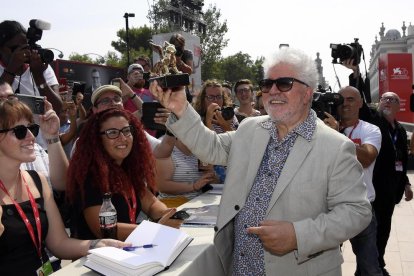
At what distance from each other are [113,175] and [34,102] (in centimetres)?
74

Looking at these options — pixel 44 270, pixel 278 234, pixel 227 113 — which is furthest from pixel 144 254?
pixel 227 113

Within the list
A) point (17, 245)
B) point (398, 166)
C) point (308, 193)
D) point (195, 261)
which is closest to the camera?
point (308, 193)

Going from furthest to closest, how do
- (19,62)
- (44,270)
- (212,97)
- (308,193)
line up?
1. (212,97)
2. (19,62)
3. (44,270)
4. (308,193)

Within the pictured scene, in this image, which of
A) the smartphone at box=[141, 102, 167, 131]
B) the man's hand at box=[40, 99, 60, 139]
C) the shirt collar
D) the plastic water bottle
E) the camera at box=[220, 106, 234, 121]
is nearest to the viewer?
the shirt collar

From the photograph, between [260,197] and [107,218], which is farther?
[107,218]

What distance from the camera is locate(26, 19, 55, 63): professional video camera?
3.87 m

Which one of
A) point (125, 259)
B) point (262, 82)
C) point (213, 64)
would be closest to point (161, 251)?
point (125, 259)

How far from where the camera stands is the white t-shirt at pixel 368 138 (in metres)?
4.17

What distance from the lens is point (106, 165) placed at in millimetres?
2848

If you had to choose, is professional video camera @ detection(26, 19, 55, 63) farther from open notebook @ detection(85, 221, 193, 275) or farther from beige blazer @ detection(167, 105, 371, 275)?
open notebook @ detection(85, 221, 193, 275)

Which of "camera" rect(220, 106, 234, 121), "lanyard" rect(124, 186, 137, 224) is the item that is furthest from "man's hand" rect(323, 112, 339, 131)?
"lanyard" rect(124, 186, 137, 224)

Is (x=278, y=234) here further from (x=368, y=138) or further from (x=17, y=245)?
(x=368, y=138)

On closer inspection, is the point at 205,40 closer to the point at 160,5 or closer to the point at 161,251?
the point at 160,5

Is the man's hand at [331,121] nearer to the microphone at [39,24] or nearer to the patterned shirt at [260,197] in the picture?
the patterned shirt at [260,197]
